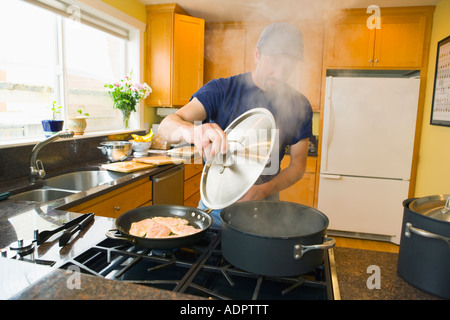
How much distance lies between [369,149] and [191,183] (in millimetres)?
1932

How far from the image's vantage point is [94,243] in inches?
35.8

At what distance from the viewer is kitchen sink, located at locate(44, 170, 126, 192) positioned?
2.25 m

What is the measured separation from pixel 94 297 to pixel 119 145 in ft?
7.40

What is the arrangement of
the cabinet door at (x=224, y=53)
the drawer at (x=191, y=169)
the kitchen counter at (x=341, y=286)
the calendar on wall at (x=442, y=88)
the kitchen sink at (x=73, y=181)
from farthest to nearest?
the cabinet door at (x=224, y=53), the drawer at (x=191, y=169), the calendar on wall at (x=442, y=88), the kitchen sink at (x=73, y=181), the kitchen counter at (x=341, y=286)

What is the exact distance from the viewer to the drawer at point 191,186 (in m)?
3.12

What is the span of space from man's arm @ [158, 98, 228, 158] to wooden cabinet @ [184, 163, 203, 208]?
1627 millimetres

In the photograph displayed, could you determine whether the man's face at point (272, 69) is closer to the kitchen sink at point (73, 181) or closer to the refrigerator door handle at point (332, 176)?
the kitchen sink at point (73, 181)

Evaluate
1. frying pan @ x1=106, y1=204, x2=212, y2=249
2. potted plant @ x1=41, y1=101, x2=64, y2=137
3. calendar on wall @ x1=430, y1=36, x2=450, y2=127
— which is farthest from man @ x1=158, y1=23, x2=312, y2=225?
calendar on wall @ x1=430, y1=36, x2=450, y2=127

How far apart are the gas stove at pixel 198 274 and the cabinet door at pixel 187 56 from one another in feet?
9.53

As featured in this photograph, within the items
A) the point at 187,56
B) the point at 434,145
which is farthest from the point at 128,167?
the point at 434,145

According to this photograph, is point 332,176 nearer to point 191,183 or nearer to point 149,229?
point 191,183

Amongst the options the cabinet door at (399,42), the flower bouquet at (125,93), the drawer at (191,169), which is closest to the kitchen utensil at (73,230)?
the drawer at (191,169)

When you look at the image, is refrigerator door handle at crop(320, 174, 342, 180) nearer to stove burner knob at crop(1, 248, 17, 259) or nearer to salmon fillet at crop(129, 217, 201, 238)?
salmon fillet at crop(129, 217, 201, 238)

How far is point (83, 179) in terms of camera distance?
2389 millimetres
